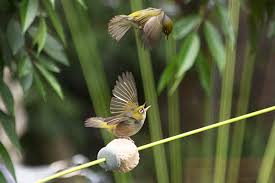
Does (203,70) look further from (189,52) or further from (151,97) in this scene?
(151,97)

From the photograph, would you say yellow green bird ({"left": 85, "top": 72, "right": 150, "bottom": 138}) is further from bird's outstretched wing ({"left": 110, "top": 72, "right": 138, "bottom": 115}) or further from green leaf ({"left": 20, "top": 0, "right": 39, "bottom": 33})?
green leaf ({"left": 20, "top": 0, "right": 39, "bottom": 33})

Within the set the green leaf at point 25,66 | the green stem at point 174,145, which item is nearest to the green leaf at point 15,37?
the green leaf at point 25,66

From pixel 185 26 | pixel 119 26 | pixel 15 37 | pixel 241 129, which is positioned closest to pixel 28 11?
pixel 15 37

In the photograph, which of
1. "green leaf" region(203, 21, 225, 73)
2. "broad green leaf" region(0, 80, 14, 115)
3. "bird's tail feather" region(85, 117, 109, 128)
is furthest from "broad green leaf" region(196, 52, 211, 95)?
"bird's tail feather" region(85, 117, 109, 128)

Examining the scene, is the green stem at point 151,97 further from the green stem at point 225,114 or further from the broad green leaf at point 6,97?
the broad green leaf at point 6,97

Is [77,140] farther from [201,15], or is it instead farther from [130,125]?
[130,125]

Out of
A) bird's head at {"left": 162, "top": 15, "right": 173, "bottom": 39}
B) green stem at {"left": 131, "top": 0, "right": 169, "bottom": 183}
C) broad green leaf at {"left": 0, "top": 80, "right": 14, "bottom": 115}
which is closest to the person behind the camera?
bird's head at {"left": 162, "top": 15, "right": 173, "bottom": 39}

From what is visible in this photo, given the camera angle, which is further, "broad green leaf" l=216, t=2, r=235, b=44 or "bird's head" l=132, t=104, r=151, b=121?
"broad green leaf" l=216, t=2, r=235, b=44
